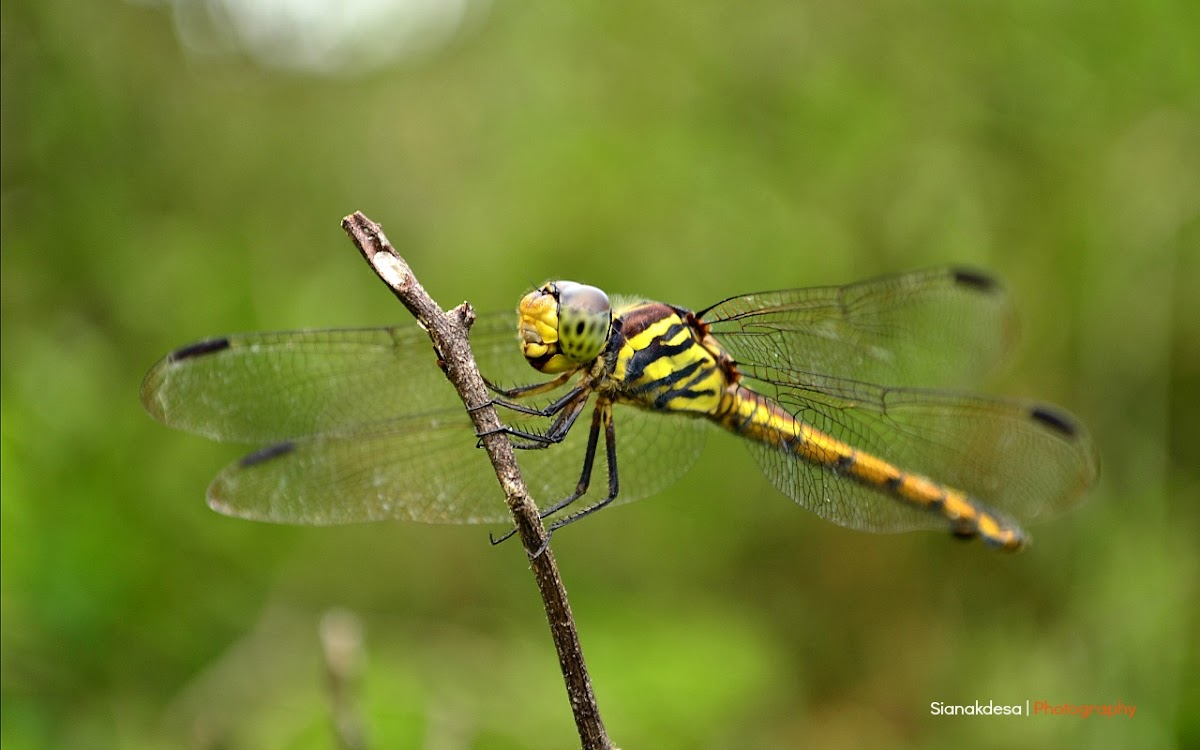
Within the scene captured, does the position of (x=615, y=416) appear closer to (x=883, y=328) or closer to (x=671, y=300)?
(x=883, y=328)

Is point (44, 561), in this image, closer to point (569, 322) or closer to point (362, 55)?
point (569, 322)

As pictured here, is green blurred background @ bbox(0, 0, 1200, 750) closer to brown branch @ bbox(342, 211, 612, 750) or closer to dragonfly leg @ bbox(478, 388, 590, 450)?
dragonfly leg @ bbox(478, 388, 590, 450)

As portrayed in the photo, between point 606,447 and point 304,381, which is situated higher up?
point 304,381

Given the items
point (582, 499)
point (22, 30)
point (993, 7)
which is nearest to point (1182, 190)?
point (993, 7)

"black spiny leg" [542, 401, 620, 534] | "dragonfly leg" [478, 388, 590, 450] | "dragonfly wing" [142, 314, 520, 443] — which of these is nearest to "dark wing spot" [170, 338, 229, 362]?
"dragonfly wing" [142, 314, 520, 443]

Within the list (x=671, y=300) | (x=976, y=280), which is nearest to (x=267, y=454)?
(x=671, y=300)

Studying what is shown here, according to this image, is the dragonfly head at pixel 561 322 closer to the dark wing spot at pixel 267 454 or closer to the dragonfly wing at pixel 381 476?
the dragonfly wing at pixel 381 476
